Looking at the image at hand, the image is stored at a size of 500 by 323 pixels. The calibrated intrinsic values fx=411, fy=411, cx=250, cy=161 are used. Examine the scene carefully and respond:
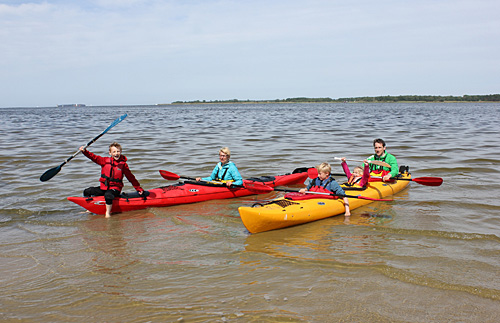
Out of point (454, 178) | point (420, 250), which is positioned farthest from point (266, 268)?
point (454, 178)

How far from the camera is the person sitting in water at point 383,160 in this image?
8.51m

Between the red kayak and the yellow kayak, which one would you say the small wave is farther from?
the red kayak

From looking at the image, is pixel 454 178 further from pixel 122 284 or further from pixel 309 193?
pixel 122 284

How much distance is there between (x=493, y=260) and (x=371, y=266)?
5.09ft

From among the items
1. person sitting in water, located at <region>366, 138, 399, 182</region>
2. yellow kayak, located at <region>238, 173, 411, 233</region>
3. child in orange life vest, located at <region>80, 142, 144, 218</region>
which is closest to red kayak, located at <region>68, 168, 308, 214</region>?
child in orange life vest, located at <region>80, 142, 144, 218</region>

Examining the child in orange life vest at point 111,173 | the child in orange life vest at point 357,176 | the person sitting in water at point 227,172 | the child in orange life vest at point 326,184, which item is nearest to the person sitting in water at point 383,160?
the child in orange life vest at point 357,176

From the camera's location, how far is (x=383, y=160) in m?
8.73

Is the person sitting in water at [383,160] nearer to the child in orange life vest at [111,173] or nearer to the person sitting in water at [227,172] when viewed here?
the person sitting in water at [227,172]

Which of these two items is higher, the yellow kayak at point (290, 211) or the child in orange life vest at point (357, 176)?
the child in orange life vest at point (357, 176)

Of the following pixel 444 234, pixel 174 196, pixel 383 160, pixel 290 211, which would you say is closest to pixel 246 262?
pixel 290 211

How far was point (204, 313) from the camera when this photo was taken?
3.79m

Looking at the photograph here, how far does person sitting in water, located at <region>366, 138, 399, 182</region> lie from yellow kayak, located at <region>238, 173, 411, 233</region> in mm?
1041

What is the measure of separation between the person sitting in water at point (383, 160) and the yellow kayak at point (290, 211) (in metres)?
1.04

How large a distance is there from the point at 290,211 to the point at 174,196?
104 inches
